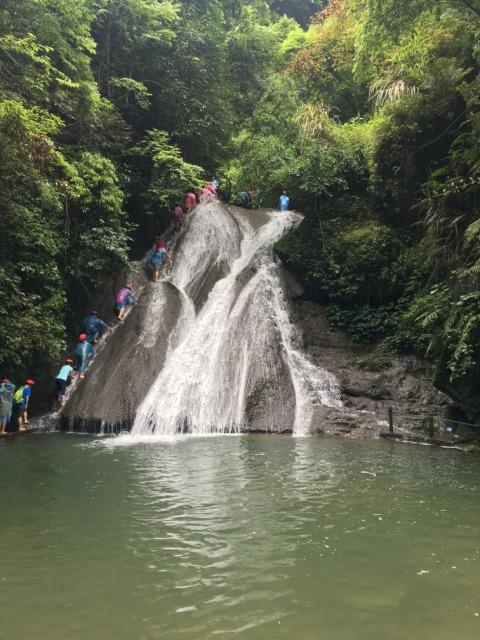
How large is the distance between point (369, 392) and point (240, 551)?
9881mm

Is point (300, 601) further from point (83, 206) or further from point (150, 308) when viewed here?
point (83, 206)

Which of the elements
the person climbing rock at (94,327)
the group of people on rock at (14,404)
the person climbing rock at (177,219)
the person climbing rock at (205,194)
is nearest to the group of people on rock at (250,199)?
the person climbing rock at (205,194)

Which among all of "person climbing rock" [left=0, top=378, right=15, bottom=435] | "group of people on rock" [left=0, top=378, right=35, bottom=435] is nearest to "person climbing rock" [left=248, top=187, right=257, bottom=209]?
"group of people on rock" [left=0, top=378, right=35, bottom=435]

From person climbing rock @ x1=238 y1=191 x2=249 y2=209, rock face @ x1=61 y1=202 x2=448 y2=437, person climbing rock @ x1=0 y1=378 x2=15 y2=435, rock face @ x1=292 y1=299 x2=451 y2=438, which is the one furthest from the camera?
person climbing rock @ x1=238 y1=191 x2=249 y2=209

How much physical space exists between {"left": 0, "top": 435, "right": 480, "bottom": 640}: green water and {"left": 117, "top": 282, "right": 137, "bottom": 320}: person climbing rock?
9.22m

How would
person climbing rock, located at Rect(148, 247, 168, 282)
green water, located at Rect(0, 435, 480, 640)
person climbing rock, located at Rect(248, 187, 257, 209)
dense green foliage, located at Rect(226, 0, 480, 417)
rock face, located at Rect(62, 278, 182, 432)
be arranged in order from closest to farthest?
green water, located at Rect(0, 435, 480, 640) < dense green foliage, located at Rect(226, 0, 480, 417) < rock face, located at Rect(62, 278, 182, 432) < person climbing rock, located at Rect(148, 247, 168, 282) < person climbing rock, located at Rect(248, 187, 257, 209)

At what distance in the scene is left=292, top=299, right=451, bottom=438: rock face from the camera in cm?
1279

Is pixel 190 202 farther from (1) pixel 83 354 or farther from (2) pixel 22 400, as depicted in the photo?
(2) pixel 22 400

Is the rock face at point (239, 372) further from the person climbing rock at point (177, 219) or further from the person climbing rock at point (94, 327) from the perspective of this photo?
the person climbing rock at point (177, 219)

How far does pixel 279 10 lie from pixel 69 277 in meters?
41.7

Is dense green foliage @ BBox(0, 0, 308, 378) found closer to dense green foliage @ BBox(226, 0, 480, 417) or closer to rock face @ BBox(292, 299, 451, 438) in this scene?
dense green foliage @ BBox(226, 0, 480, 417)

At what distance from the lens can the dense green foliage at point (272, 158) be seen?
43.6ft

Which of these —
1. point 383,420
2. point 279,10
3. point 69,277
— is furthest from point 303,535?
point 279,10

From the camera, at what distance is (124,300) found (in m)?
17.7
